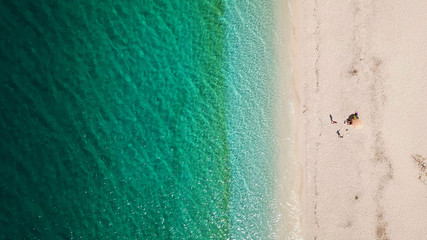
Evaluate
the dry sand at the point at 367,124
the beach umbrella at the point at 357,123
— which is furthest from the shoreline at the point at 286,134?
the beach umbrella at the point at 357,123

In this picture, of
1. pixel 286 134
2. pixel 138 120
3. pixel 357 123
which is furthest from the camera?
pixel 138 120

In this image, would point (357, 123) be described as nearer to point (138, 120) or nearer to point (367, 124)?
point (367, 124)

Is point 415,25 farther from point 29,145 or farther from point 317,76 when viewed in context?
point 29,145

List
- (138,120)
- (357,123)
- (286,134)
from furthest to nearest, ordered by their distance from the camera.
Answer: (138,120) < (286,134) < (357,123)

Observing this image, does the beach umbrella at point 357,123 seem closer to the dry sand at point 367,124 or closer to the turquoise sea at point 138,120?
the dry sand at point 367,124

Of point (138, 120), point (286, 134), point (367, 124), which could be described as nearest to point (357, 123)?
point (367, 124)

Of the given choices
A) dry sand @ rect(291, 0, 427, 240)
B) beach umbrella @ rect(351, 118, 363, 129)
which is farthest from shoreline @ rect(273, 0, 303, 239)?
beach umbrella @ rect(351, 118, 363, 129)

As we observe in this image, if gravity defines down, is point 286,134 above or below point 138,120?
below
